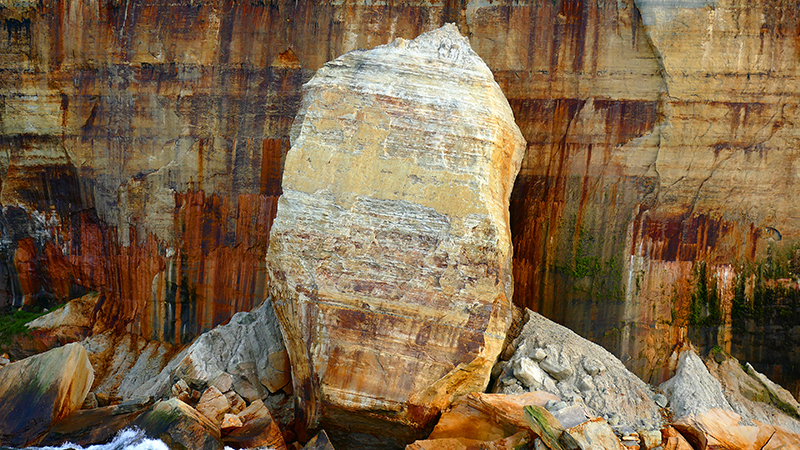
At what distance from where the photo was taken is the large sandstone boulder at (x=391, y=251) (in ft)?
16.8

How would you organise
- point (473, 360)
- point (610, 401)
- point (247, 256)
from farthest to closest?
point (247, 256) < point (610, 401) < point (473, 360)

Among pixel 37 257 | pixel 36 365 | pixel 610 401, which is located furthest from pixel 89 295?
pixel 610 401

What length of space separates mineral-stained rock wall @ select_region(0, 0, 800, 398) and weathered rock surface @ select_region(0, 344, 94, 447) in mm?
2063

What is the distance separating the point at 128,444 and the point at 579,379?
3.95 metres

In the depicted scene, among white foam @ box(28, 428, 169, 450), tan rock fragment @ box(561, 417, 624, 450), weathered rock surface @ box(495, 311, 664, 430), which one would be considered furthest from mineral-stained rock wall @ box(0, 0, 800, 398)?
white foam @ box(28, 428, 169, 450)

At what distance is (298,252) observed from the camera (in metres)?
5.29

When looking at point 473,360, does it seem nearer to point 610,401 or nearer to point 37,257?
point 610,401

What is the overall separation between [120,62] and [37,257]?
2841 millimetres

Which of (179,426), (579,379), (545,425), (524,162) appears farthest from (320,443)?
(524,162)

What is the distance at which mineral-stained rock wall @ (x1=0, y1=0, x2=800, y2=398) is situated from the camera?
6930 millimetres

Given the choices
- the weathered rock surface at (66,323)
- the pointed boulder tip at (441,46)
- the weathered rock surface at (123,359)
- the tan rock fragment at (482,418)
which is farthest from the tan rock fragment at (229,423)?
the pointed boulder tip at (441,46)

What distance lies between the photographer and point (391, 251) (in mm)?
5234

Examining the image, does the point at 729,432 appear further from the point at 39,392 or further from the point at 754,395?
the point at 39,392

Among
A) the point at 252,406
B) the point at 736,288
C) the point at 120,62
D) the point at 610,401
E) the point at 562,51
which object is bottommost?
the point at 252,406
